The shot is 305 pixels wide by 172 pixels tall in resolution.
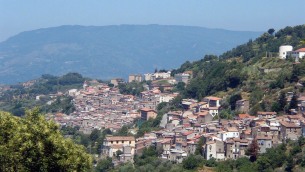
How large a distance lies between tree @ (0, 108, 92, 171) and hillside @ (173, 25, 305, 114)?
2624 centimetres

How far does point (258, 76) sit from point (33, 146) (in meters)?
33.3

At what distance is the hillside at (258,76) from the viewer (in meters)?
36.4

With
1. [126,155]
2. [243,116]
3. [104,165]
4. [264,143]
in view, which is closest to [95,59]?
[243,116]

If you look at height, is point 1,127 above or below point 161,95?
above

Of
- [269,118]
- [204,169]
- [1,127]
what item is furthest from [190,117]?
[1,127]

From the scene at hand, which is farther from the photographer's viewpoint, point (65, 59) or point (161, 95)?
point (65, 59)

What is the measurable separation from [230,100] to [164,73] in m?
31.9

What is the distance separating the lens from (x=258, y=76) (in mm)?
40688

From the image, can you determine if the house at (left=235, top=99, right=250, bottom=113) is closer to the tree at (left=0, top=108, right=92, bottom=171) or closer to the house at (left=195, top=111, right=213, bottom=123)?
the house at (left=195, top=111, right=213, bottom=123)

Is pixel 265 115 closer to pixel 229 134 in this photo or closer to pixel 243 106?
pixel 229 134

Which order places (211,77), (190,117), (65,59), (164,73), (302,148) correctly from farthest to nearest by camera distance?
(65,59) < (164,73) < (211,77) < (190,117) < (302,148)

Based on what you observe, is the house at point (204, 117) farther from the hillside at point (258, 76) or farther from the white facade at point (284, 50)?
the white facade at point (284, 50)

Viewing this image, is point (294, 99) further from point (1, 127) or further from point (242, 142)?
point (1, 127)

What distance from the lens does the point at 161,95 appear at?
5262 centimetres
